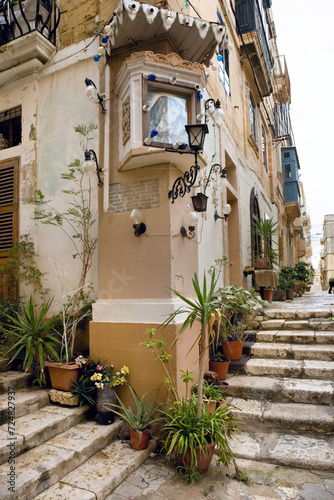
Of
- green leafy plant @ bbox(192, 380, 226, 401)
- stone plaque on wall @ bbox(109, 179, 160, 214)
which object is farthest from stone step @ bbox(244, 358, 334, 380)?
stone plaque on wall @ bbox(109, 179, 160, 214)

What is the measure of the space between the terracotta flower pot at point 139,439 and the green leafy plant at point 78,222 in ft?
4.72

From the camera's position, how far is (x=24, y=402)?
12.1ft

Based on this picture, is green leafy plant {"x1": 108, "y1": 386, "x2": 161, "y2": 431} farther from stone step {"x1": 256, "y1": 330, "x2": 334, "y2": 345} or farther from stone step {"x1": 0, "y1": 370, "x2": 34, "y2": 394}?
stone step {"x1": 256, "y1": 330, "x2": 334, "y2": 345}

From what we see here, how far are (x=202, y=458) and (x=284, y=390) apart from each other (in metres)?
1.52

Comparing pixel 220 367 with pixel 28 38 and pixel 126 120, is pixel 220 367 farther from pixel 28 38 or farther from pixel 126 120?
pixel 28 38

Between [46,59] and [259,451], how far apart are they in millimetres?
6105

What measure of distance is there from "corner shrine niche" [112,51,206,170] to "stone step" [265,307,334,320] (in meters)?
3.84

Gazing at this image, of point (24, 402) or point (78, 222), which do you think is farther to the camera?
point (78, 222)

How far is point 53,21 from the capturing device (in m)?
5.82

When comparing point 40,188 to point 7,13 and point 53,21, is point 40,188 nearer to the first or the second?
point 53,21

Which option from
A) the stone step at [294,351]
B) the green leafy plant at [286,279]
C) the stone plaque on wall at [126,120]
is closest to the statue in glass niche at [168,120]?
the stone plaque on wall at [126,120]

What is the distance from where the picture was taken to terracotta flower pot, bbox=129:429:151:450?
11.4 ft

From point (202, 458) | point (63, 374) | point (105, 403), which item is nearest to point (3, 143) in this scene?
point (63, 374)

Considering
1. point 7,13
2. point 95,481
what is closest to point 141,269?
point 95,481
